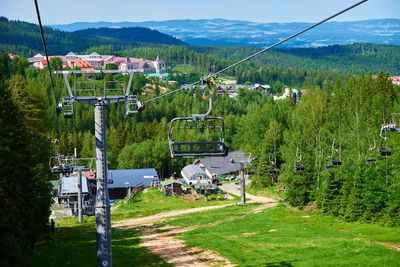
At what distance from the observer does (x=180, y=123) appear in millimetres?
111688

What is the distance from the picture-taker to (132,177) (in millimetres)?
72500

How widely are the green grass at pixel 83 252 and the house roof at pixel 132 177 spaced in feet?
116

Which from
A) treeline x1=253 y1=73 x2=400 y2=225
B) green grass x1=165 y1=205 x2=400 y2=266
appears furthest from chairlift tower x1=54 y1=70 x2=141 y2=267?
treeline x1=253 y1=73 x2=400 y2=225

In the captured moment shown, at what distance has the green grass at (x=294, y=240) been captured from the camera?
26688 millimetres

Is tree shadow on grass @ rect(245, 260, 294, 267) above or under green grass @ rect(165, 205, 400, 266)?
above

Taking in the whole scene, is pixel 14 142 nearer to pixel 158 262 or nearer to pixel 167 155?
pixel 158 262

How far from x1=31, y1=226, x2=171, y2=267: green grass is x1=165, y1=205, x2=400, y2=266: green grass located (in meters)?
3.99

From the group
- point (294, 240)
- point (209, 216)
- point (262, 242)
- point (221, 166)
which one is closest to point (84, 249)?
point (262, 242)

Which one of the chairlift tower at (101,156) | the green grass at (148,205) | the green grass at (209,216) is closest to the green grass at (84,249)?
the green grass at (148,205)

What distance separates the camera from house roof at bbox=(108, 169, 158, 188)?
230 ft

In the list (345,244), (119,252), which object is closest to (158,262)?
(119,252)

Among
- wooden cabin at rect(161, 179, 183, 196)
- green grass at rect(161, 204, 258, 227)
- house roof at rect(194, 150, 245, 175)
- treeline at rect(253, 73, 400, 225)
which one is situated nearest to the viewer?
treeline at rect(253, 73, 400, 225)

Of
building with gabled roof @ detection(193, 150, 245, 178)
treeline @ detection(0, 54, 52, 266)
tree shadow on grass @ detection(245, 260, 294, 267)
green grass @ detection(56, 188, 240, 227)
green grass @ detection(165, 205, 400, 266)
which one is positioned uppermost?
treeline @ detection(0, 54, 52, 266)

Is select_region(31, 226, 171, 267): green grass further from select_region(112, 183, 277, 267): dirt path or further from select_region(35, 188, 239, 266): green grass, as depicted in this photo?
select_region(112, 183, 277, 267): dirt path
